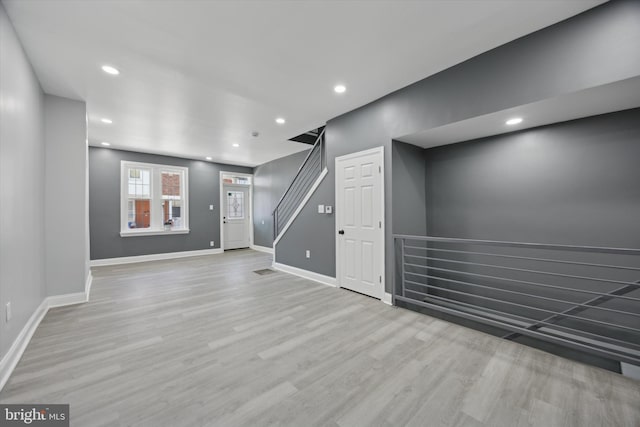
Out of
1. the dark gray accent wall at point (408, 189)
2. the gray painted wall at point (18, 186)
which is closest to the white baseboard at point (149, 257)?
the gray painted wall at point (18, 186)

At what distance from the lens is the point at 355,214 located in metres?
3.77

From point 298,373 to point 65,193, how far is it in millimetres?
3932

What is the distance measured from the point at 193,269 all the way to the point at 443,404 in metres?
5.25

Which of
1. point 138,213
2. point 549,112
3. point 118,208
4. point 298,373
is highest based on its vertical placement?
point 549,112

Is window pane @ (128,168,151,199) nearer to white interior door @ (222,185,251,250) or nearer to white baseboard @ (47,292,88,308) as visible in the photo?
white interior door @ (222,185,251,250)

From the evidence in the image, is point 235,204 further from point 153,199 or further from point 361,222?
point 361,222

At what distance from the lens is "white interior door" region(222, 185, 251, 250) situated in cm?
796

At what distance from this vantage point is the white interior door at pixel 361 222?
3.47 metres

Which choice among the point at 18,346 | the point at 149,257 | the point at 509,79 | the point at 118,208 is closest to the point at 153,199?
the point at 118,208

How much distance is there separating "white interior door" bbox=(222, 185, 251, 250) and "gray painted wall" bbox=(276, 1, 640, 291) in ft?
17.0

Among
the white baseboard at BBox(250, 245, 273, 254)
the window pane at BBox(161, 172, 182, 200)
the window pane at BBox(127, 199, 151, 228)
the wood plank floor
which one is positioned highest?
the window pane at BBox(161, 172, 182, 200)

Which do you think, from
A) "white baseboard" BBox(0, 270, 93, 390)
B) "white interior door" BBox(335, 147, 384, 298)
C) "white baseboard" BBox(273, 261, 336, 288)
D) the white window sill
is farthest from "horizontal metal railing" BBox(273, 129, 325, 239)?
"white baseboard" BBox(0, 270, 93, 390)

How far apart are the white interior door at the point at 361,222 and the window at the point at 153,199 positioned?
5.16 m

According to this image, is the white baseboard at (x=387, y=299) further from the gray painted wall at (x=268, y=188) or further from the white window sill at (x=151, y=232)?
the white window sill at (x=151, y=232)
